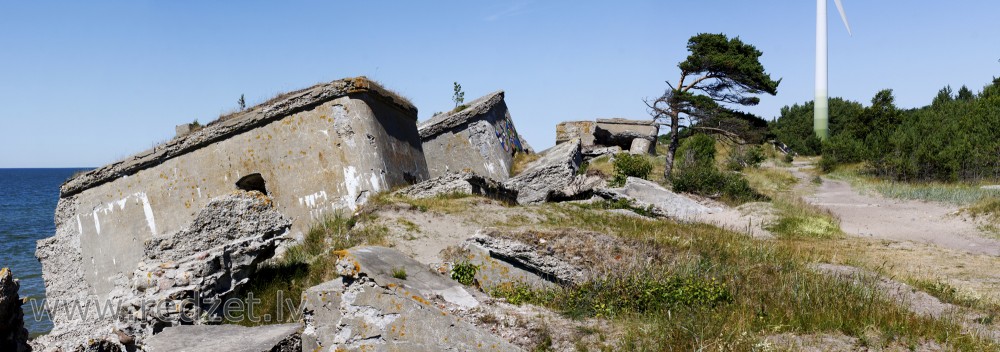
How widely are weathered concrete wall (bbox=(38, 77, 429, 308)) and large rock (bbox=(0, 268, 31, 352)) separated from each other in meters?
5.14

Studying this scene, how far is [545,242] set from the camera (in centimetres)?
880

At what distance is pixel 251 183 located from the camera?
550 inches

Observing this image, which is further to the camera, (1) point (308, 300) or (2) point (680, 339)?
(1) point (308, 300)

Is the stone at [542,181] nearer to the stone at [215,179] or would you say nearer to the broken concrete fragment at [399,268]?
the stone at [215,179]

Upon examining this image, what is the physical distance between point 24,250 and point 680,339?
3762 cm

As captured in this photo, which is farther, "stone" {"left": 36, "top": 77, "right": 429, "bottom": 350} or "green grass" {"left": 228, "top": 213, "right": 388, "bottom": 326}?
"stone" {"left": 36, "top": 77, "right": 429, "bottom": 350}

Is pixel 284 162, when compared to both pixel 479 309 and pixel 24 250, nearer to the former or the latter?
pixel 479 309

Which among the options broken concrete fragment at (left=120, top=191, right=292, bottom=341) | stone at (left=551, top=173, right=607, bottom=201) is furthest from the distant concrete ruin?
broken concrete fragment at (left=120, top=191, right=292, bottom=341)

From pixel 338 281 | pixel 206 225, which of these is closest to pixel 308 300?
pixel 338 281

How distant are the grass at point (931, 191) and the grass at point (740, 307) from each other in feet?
49.6

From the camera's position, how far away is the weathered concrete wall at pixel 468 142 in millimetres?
20078

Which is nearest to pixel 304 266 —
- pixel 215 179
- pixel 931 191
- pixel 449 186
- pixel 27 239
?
pixel 215 179

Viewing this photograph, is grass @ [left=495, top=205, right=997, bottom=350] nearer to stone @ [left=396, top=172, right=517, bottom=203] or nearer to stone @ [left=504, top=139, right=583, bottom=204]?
stone @ [left=396, top=172, right=517, bottom=203]

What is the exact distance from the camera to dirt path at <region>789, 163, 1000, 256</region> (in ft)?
52.5
